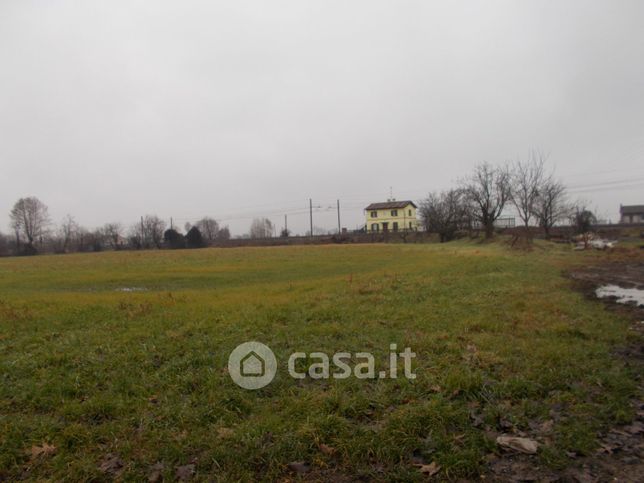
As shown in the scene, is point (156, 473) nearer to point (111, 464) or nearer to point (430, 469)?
point (111, 464)

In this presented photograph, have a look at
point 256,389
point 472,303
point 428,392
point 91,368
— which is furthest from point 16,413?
point 472,303

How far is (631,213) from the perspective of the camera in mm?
95625

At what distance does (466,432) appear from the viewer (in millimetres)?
3705

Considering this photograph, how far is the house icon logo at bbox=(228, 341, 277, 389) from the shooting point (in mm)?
5051

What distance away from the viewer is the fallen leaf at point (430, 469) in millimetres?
3193

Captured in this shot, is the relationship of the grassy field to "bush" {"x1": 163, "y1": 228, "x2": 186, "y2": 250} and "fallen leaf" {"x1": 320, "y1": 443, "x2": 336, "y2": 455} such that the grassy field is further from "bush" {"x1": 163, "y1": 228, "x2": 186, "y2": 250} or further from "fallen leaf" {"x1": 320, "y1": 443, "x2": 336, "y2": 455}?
"bush" {"x1": 163, "y1": 228, "x2": 186, "y2": 250}

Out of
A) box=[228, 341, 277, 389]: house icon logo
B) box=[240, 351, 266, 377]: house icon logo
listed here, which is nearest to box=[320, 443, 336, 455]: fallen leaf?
box=[228, 341, 277, 389]: house icon logo

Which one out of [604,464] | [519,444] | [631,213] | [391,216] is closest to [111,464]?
[519,444]

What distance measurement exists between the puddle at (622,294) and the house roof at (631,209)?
110 metres

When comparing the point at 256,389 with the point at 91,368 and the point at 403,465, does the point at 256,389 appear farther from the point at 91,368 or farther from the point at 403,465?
the point at 91,368

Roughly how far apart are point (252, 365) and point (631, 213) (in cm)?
12266

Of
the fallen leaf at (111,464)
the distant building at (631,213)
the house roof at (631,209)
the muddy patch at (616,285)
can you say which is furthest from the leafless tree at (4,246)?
the house roof at (631,209)

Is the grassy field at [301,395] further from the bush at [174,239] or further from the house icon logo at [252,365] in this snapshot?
the bush at [174,239]

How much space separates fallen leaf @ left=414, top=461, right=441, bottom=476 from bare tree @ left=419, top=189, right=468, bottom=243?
66637mm
